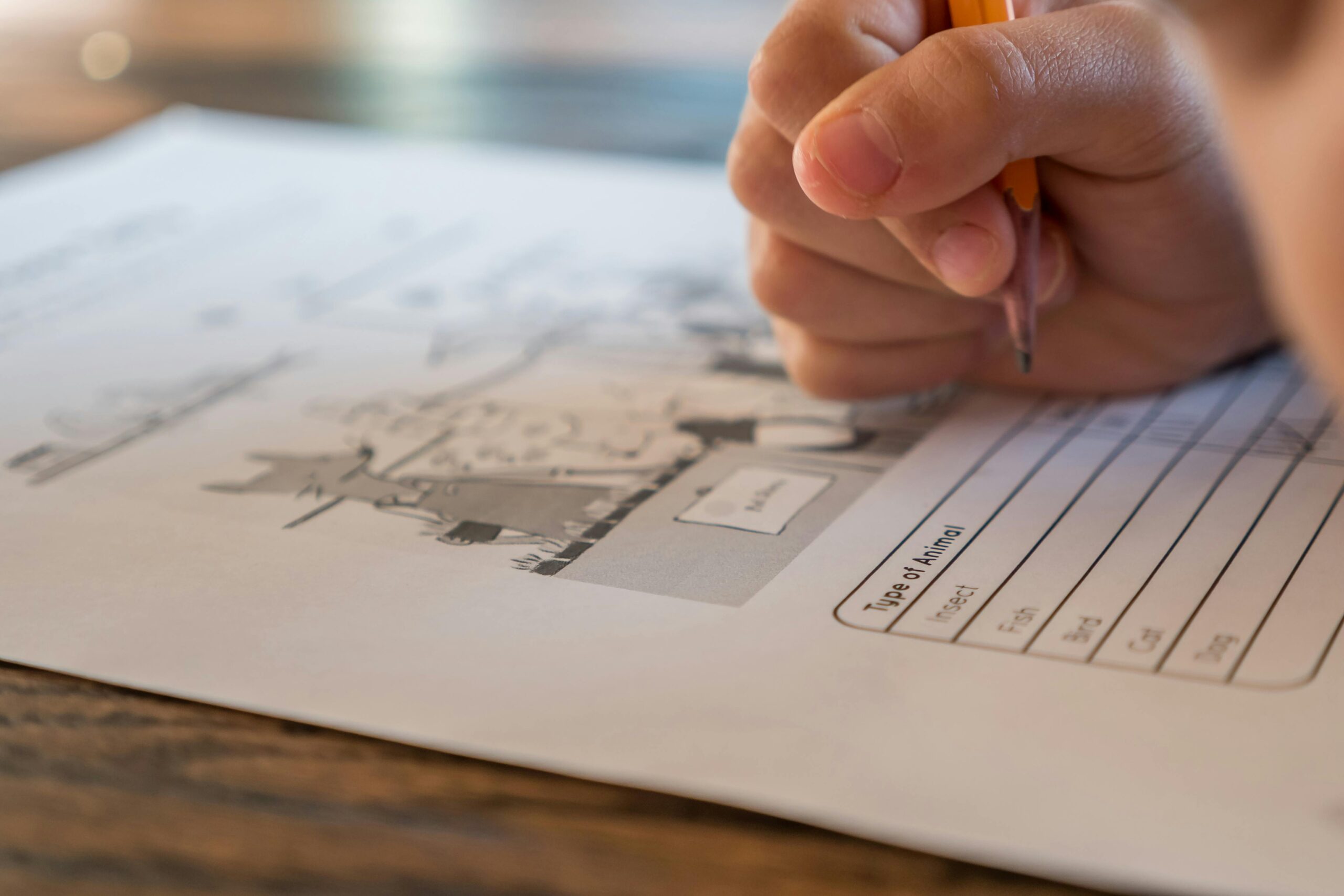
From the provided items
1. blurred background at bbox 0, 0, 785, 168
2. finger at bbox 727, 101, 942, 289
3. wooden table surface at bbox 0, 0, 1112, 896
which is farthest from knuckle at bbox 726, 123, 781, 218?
blurred background at bbox 0, 0, 785, 168

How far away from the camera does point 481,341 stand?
0.53m

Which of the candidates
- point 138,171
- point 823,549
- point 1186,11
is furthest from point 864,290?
point 138,171

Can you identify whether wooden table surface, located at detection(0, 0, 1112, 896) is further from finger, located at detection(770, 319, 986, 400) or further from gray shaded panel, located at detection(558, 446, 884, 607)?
finger, located at detection(770, 319, 986, 400)

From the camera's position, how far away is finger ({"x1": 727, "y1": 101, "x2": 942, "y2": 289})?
411 mm

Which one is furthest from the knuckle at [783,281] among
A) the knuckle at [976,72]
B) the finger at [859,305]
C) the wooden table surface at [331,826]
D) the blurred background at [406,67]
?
the blurred background at [406,67]

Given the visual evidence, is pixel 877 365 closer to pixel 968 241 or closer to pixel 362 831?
pixel 968 241

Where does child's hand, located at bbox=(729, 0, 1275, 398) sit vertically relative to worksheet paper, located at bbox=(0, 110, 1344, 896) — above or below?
above

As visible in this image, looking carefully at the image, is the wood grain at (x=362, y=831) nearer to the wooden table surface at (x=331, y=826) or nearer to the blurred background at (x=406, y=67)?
the wooden table surface at (x=331, y=826)

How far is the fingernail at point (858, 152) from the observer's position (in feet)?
1.09

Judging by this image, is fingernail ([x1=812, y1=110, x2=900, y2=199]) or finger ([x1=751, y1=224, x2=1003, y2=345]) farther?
finger ([x1=751, y1=224, x2=1003, y2=345])

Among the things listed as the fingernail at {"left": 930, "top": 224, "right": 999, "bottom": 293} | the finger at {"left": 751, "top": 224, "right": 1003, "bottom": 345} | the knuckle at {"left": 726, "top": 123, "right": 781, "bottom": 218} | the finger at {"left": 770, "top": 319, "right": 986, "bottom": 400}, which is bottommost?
the finger at {"left": 770, "top": 319, "right": 986, "bottom": 400}

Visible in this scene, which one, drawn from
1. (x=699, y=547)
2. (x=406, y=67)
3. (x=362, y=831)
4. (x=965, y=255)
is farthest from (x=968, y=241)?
(x=406, y=67)

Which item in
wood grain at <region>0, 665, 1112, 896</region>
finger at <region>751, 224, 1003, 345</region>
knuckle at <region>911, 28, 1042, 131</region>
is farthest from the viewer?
finger at <region>751, 224, 1003, 345</region>

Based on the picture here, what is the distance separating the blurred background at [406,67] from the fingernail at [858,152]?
1.60 feet
